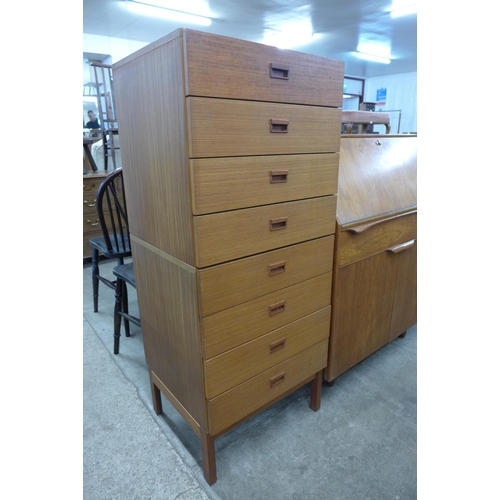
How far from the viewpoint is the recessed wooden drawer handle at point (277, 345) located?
4.07 feet

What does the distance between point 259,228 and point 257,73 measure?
17.2 inches

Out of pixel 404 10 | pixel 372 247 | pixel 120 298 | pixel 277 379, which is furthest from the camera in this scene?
pixel 404 10

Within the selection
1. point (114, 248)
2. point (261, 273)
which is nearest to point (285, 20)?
point (114, 248)

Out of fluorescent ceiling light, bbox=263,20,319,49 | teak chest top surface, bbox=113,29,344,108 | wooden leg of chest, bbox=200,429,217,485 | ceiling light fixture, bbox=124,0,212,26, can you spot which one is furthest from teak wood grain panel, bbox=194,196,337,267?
fluorescent ceiling light, bbox=263,20,319,49

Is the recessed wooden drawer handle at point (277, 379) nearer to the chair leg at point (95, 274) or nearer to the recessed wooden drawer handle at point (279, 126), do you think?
the recessed wooden drawer handle at point (279, 126)

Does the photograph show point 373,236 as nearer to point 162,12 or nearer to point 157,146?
point 157,146

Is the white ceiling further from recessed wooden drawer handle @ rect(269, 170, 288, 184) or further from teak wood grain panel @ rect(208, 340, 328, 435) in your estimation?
teak wood grain panel @ rect(208, 340, 328, 435)

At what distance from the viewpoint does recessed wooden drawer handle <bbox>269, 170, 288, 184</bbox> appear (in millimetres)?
1059

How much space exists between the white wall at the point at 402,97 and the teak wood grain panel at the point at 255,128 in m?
9.98

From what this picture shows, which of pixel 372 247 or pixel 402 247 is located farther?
pixel 402 247

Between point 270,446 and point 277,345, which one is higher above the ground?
point 277,345

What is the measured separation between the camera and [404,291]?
6.05 feet

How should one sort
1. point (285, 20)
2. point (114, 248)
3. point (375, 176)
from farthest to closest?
1. point (285, 20)
2. point (114, 248)
3. point (375, 176)
